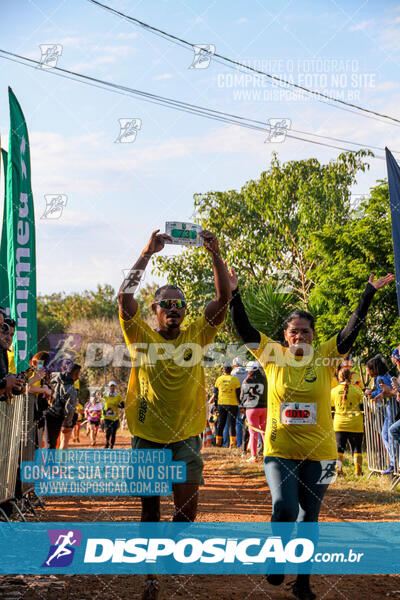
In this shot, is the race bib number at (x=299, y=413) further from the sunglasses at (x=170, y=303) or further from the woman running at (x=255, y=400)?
the woman running at (x=255, y=400)

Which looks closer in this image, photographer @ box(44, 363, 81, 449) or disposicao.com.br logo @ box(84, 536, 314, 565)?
disposicao.com.br logo @ box(84, 536, 314, 565)

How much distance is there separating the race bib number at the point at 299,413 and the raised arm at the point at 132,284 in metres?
1.22

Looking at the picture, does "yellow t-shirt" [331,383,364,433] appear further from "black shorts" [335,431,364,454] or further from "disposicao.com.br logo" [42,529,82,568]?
"disposicao.com.br logo" [42,529,82,568]

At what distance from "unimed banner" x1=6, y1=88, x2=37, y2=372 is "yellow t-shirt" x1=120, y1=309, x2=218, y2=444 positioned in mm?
5053

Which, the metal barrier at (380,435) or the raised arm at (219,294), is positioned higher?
the raised arm at (219,294)

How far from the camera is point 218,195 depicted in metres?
26.7

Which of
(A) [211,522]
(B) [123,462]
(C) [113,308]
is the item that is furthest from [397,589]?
(C) [113,308]

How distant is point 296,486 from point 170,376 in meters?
1.10

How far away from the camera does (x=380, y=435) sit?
9.99 meters

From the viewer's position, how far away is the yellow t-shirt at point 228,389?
48.7 feet

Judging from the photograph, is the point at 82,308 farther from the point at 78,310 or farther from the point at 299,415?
the point at 299,415

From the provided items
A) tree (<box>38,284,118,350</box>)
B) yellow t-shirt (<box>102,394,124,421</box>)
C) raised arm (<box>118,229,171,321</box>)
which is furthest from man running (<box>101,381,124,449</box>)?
tree (<box>38,284,118,350</box>)

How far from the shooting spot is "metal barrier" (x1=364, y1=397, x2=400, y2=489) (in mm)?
9070

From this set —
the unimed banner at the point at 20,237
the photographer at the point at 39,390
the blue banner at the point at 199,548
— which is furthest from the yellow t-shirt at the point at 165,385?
the unimed banner at the point at 20,237
